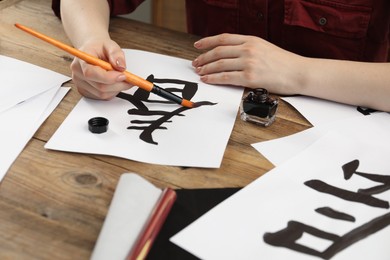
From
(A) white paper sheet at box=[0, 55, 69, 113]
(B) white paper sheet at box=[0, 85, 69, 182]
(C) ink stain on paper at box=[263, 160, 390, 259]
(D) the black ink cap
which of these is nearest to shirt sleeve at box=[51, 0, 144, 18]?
(A) white paper sheet at box=[0, 55, 69, 113]

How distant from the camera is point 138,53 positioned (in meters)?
1.05

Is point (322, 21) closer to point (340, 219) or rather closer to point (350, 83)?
point (350, 83)

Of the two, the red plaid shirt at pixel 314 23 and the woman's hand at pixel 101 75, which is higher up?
the woman's hand at pixel 101 75

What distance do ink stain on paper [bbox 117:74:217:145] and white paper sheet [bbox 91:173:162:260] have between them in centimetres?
13

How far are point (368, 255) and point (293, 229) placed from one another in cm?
9

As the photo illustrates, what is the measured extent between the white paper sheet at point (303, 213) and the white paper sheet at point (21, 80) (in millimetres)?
409

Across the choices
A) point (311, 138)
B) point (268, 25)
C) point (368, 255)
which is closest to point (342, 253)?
point (368, 255)

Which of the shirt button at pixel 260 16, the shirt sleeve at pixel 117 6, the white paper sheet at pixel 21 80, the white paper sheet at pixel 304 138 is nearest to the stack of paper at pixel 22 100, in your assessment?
the white paper sheet at pixel 21 80

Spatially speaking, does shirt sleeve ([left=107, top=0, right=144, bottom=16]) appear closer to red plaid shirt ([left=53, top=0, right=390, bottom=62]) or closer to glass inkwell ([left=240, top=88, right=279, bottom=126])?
red plaid shirt ([left=53, top=0, right=390, bottom=62])

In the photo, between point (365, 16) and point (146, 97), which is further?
point (365, 16)

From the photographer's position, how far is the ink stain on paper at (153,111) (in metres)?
0.81

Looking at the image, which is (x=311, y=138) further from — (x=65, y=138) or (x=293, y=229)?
(x=65, y=138)

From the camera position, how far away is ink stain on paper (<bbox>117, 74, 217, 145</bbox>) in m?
0.81

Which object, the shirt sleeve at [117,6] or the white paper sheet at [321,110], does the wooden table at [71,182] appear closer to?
the white paper sheet at [321,110]
